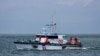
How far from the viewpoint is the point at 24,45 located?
8969 centimetres

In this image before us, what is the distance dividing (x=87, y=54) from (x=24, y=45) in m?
13.6

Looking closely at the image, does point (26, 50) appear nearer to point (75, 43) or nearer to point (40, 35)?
point (40, 35)

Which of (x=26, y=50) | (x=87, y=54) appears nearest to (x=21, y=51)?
(x=26, y=50)

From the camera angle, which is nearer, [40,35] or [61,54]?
[61,54]

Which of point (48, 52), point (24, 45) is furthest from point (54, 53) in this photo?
point (24, 45)

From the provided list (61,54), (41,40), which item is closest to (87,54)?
(61,54)

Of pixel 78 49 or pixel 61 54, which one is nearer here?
pixel 61 54

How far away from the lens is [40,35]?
89.5m

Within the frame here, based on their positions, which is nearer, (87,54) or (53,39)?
(87,54)

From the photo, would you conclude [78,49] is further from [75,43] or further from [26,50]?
[26,50]

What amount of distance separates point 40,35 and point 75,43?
7.51 m

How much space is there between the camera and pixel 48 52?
284 feet

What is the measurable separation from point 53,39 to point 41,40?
8.24 ft

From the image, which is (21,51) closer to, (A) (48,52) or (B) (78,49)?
(A) (48,52)
